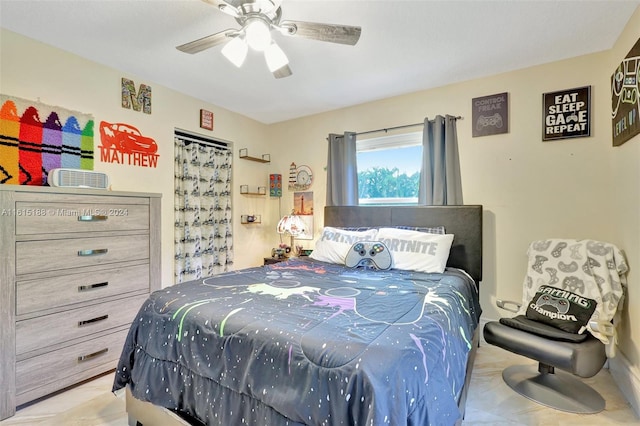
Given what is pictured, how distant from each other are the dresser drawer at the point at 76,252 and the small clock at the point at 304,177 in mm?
2035

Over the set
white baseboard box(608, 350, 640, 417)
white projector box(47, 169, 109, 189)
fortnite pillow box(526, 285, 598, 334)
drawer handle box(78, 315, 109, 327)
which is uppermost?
white projector box(47, 169, 109, 189)

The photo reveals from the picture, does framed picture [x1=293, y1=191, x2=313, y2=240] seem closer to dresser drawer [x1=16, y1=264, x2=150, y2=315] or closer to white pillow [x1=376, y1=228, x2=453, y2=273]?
white pillow [x1=376, y1=228, x2=453, y2=273]

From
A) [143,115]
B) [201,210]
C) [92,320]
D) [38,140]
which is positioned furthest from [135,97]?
[92,320]

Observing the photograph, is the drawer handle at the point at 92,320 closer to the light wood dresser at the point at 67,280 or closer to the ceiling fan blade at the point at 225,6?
the light wood dresser at the point at 67,280

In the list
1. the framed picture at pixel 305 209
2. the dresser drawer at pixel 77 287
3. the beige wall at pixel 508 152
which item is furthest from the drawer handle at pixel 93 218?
the framed picture at pixel 305 209

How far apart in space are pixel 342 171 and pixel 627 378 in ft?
9.36

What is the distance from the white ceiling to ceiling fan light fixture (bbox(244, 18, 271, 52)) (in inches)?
11.9

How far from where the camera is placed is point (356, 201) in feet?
11.7

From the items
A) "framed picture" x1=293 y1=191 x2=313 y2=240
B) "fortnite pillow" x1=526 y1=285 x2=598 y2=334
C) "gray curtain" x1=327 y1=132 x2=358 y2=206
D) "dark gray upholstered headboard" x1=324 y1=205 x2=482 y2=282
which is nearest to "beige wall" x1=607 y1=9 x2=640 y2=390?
"fortnite pillow" x1=526 y1=285 x2=598 y2=334

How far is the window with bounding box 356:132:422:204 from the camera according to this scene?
11.0ft

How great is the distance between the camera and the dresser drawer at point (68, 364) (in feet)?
6.22

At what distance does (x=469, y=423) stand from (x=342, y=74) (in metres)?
2.81

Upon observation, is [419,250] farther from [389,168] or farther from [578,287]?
[389,168]

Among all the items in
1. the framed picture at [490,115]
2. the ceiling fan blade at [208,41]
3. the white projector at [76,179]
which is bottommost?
the white projector at [76,179]
